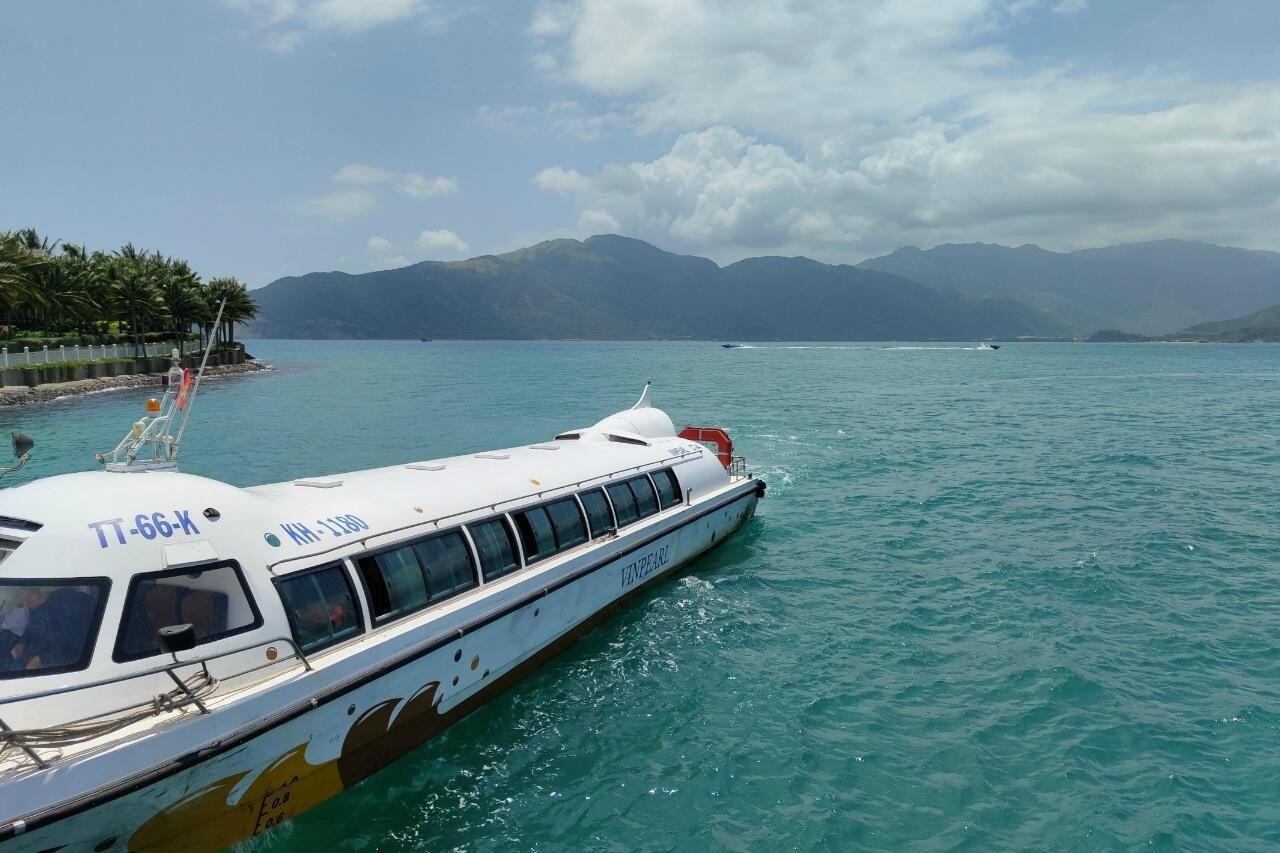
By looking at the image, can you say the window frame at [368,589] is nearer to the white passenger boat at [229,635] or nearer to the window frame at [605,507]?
the white passenger boat at [229,635]

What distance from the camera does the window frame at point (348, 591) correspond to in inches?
375

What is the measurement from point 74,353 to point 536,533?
78.5 meters

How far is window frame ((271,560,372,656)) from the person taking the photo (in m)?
9.53

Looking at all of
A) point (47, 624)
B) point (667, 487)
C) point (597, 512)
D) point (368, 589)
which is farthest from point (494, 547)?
point (667, 487)

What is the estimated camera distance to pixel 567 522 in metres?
15.6

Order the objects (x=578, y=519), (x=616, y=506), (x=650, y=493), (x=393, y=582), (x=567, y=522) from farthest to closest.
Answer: (x=650, y=493) < (x=616, y=506) < (x=578, y=519) < (x=567, y=522) < (x=393, y=582)

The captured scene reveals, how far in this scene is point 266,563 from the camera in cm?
950

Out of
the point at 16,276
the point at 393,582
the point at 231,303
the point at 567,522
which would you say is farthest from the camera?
the point at 231,303

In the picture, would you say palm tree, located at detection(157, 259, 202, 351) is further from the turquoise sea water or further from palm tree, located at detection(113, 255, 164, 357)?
the turquoise sea water

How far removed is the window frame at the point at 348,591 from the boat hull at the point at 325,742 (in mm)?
577

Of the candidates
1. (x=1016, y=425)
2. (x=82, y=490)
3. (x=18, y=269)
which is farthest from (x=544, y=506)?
(x=18, y=269)

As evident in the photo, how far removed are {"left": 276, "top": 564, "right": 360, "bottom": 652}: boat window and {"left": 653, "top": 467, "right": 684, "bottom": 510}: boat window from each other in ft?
32.1

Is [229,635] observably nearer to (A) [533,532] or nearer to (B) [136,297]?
(A) [533,532]

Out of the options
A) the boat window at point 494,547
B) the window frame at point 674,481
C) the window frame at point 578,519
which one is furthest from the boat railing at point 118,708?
the window frame at point 674,481
